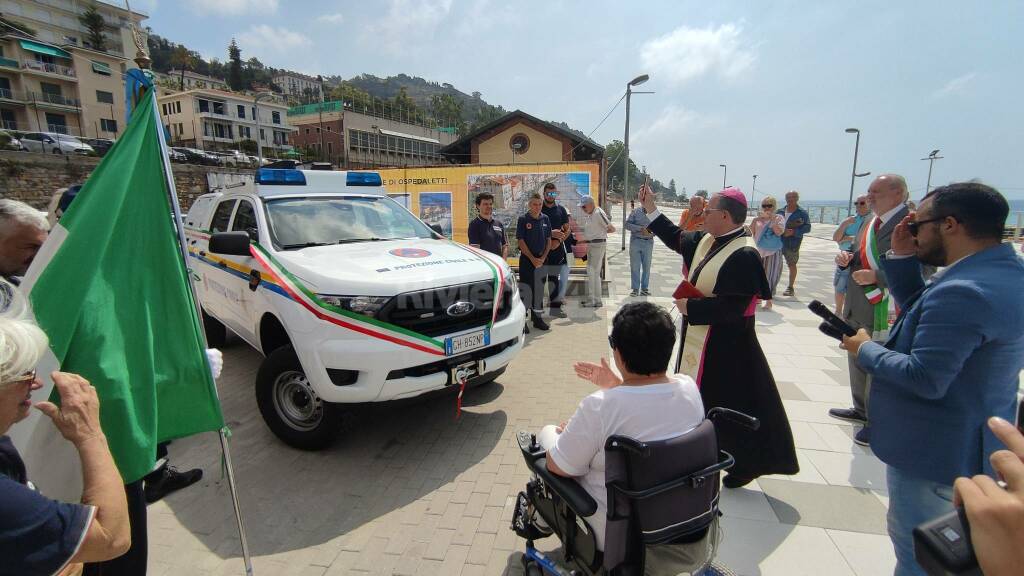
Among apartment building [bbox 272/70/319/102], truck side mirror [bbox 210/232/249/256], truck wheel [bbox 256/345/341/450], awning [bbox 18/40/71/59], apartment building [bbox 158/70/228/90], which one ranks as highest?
apartment building [bbox 272/70/319/102]

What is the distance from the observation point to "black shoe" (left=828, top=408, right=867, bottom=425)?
3955mm

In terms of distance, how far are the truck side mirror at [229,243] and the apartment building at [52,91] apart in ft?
176

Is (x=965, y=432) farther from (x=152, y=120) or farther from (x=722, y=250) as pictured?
(x=152, y=120)

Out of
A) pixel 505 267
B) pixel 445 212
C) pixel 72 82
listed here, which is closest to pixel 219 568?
pixel 505 267

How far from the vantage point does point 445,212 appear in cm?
1130

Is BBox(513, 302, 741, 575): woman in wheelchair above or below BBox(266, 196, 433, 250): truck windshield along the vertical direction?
below

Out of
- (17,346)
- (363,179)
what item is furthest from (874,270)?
(363,179)

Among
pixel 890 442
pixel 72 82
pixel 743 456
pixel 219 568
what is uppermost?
pixel 72 82

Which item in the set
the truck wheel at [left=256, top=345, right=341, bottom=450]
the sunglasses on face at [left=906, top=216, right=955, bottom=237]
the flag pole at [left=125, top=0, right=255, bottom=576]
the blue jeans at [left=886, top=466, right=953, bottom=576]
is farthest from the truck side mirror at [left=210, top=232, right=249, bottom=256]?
the blue jeans at [left=886, top=466, right=953, bottom=576]

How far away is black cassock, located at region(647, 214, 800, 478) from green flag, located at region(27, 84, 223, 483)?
271cm

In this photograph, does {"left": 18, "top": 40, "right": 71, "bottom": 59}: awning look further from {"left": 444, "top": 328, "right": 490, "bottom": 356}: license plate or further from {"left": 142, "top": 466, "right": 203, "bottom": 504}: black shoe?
Result: {"left": 444, "top": 328, "right": 490, "bottom": 356}: license plate

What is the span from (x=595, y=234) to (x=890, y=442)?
6.41 m

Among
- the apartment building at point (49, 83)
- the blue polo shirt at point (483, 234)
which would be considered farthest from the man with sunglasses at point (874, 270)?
the apartment building at point (49, 83)

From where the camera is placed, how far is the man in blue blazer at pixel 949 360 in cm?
161
